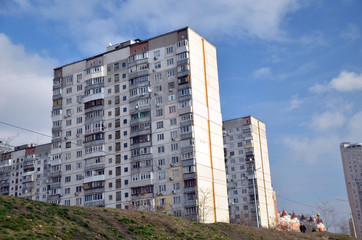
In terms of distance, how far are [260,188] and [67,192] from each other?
60.0 m

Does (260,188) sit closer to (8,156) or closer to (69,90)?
(69,90)

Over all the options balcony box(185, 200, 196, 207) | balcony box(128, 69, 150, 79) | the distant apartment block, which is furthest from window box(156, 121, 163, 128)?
the distant apartment block

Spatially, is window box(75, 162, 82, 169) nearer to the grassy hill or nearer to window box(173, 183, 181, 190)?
window box(173, 183, 181, 190)

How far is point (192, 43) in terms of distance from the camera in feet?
315

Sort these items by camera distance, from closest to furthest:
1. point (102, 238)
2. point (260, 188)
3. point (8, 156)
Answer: point (102, 238) → point (260, 188) → point (8, 156)

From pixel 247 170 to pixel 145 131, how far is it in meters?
54.9

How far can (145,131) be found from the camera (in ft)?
310

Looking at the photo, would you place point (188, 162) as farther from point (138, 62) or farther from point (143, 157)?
point (138, 62)

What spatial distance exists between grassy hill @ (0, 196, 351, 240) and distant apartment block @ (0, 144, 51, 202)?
357 feet

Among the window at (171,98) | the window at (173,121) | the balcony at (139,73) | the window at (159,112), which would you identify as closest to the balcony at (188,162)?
the window at (173,121)

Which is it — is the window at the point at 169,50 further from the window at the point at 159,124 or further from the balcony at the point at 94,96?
the balcony at the point at 94,96

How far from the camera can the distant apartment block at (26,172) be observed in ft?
501

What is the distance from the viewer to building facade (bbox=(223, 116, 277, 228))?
13588 centimetres

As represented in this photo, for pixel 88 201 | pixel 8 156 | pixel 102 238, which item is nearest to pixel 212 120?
pixel 88 201
